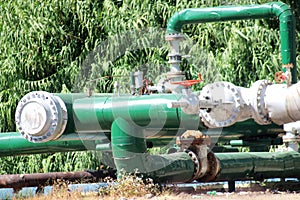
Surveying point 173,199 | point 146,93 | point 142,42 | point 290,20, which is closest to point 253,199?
point 173,199

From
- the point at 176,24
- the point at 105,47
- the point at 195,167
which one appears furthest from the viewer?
the point at 105,47

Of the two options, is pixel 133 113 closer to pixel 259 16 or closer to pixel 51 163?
pixel 259 16

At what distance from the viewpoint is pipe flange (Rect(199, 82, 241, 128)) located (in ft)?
40.7

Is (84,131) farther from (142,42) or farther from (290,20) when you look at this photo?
(142,42)

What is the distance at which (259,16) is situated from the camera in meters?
15.1

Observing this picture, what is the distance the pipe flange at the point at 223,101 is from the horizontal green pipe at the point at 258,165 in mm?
1694

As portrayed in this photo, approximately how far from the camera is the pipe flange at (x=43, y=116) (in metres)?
13.4

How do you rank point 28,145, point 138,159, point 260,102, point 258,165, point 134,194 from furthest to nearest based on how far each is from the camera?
point 28,145, point 258,165, point 138,159, point 260,102, point 134,194

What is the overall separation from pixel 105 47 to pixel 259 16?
7.39 metres

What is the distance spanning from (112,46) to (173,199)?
34.8 feet

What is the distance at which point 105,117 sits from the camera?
13.4 m

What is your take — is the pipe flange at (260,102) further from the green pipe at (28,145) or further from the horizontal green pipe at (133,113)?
the green pipe at (28,145)

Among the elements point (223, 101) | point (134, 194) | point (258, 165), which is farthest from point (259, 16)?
point (134, 194)

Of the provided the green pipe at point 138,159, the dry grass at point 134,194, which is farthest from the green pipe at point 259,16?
the dry grass at point 134,194
